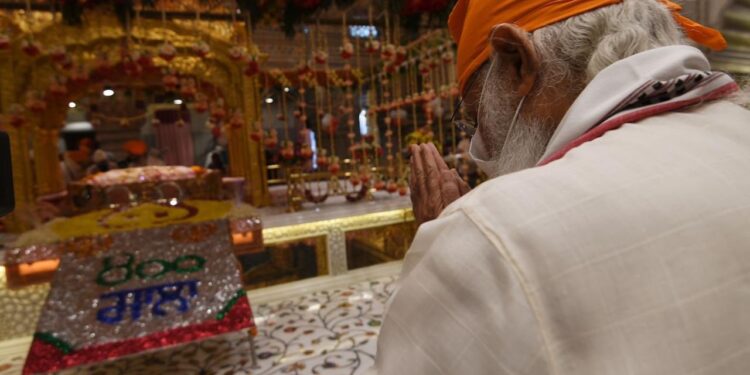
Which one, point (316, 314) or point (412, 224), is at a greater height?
point (412, 224)

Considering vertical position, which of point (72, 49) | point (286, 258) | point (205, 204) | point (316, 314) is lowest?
point (316, 314)

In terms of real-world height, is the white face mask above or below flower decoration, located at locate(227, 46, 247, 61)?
below

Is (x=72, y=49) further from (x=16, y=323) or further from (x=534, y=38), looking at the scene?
(x=534, y=38)

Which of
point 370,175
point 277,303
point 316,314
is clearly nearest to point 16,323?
point 277,303

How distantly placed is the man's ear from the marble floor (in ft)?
6.32

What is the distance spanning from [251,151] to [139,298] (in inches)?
83.2

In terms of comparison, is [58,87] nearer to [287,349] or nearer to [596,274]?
[287,349]

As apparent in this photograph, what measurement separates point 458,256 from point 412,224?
370 centimetres

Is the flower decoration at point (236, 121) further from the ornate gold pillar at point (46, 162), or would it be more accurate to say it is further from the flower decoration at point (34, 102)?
the ornate gold pillar at point (46, 162)

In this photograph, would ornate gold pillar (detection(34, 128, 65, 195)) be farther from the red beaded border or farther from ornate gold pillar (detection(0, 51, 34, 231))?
the red beaded border

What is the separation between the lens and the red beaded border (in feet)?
7.07

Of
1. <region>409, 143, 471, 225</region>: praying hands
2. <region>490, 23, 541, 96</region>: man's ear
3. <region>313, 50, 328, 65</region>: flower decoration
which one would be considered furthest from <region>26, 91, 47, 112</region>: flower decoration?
<region>490, 23, 541, 96</region>: man's ear

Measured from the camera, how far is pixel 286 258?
3672mm

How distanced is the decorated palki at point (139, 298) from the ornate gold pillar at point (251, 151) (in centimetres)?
141
